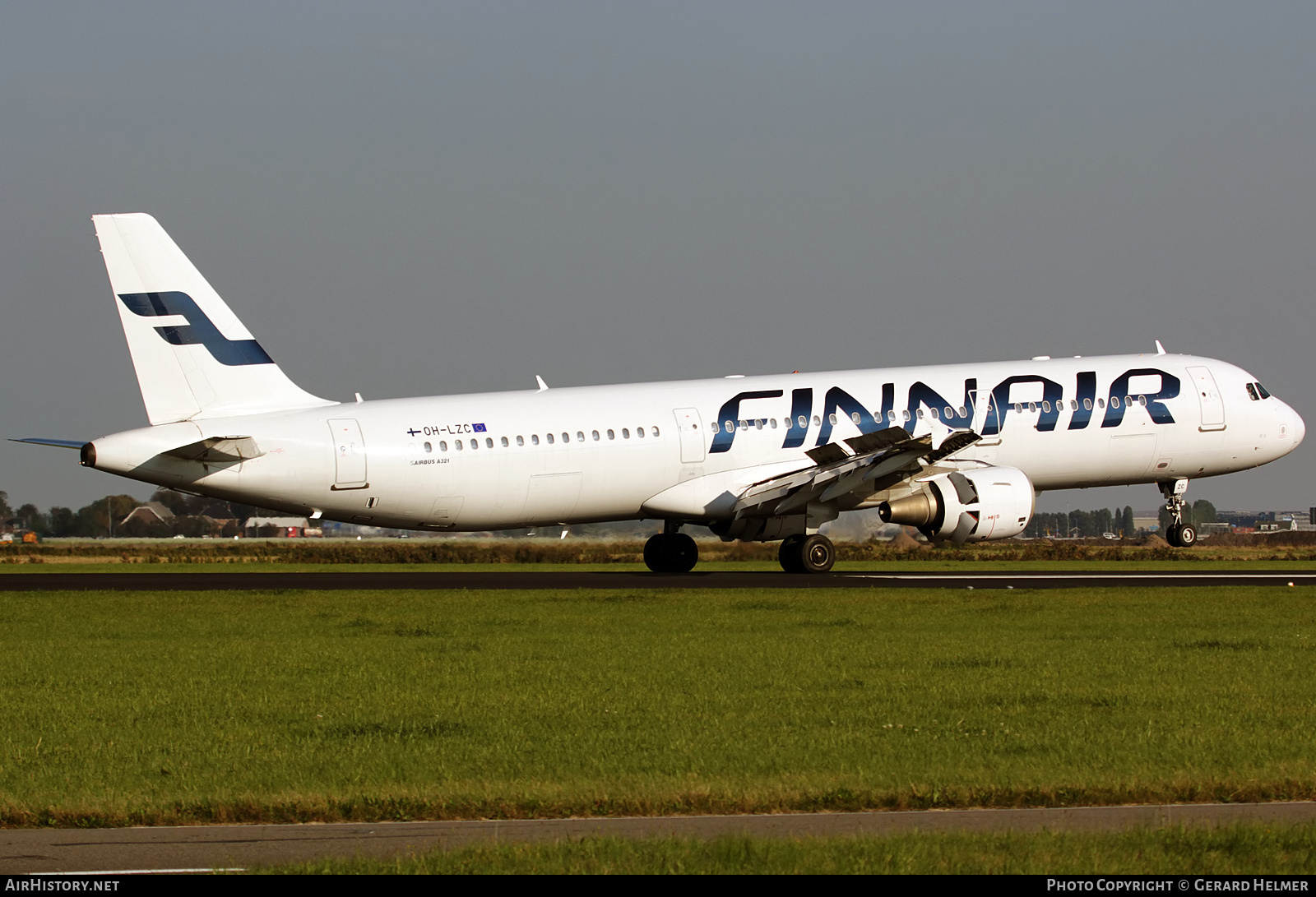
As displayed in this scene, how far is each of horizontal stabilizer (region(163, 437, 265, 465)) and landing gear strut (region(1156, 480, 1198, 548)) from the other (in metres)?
24.1

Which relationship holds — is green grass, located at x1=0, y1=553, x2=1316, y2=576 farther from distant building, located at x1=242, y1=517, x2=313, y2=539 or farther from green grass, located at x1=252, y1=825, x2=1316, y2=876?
distant building, located at x1=242, y1=517, x2=313, y2=539

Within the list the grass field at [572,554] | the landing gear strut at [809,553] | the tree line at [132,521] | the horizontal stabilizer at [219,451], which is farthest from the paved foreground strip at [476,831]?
the tree line at [132,521]

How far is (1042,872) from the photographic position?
329 inches

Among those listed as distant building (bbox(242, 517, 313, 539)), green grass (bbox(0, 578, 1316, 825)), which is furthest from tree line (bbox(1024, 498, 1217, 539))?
green grass (bbox(0, 578, 1316, 825))

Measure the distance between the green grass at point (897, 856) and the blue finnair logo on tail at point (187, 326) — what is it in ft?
87.7

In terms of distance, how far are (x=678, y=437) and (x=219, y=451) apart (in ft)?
35.3

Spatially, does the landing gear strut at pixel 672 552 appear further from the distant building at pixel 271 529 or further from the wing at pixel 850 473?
→ the distant building at pixel 271 529

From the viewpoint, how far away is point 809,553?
38094mm

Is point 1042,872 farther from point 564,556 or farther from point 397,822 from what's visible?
point 564,556

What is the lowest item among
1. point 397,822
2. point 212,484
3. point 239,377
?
point 397,822

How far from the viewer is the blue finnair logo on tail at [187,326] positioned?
110 ft

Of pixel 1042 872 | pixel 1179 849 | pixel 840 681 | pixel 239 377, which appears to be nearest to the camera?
pixel 1042 872

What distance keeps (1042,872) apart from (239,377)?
2857 cm

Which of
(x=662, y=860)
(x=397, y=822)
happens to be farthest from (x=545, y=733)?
(x=662, y=860)
